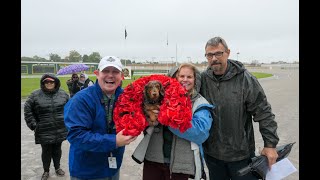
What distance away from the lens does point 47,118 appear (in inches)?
228

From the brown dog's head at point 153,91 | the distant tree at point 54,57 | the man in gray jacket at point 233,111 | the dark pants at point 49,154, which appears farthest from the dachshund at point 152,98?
the distant tree at point 54,57

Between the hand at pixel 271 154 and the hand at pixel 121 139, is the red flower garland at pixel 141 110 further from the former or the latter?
the hand at pixel 271 154

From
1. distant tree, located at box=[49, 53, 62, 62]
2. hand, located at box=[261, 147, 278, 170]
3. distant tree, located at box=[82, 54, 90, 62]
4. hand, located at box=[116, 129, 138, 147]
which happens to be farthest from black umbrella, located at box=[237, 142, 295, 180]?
distant tree, located at box=[49, 53, 62, 62]

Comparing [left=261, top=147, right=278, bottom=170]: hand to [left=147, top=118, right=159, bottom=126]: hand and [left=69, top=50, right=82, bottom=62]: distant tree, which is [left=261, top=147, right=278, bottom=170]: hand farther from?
[left=69, top=50, right=82, bottom=62]: distant tree

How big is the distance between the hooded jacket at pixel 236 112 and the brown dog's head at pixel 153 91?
685 mm

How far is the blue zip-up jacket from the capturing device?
110 inches

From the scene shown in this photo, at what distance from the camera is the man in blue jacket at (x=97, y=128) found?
2.81 meters

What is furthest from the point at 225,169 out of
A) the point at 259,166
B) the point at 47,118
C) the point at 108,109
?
the point at 47,118

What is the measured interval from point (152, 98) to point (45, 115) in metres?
3.50

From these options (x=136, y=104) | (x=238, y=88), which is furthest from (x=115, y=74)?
(x=238, y=88)

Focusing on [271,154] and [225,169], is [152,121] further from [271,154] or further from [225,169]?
[271,154]

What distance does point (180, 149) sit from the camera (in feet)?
10.3

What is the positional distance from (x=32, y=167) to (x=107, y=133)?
404cm

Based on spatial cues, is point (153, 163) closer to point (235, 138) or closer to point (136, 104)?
point (136, 104)
